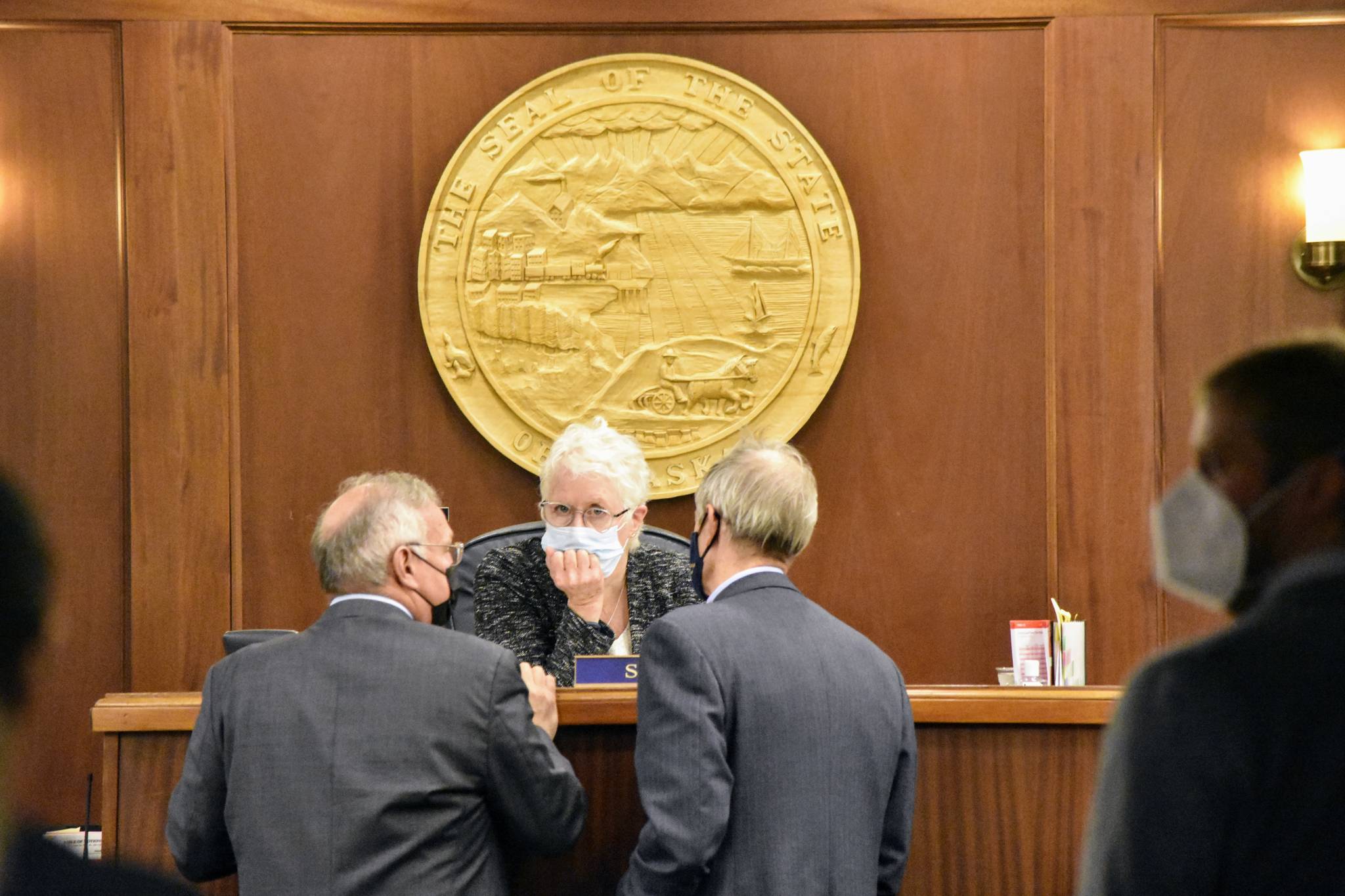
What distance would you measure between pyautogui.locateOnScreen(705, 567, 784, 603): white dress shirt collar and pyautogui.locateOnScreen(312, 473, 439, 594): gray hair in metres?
0.42

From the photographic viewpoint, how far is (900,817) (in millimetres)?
1916

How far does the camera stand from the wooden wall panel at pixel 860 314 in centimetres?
369

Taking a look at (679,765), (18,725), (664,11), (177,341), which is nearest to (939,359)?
(664,11)

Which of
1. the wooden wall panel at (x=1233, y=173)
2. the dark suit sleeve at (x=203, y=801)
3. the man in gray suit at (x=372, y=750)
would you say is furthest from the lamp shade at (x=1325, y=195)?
the dark suit sleeve at (x=203, y=801)

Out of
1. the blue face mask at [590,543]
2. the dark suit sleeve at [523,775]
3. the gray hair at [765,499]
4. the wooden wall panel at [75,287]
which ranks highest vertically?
the wooden wall panel at [75,287]

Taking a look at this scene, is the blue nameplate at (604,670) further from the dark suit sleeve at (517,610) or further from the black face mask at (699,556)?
the dark suit sleeve at (517,610)

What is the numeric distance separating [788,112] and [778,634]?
2225mm

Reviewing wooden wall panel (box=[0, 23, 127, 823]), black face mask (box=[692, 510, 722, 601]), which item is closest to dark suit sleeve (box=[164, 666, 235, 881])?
black face mask (box=[692, 510, 722, 601])

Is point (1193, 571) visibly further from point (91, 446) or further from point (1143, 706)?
point (91, 446)

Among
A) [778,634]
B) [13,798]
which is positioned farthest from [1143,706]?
[778,634]

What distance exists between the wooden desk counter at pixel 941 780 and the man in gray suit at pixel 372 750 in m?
0.20

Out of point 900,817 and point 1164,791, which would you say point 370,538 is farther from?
point 1164,791

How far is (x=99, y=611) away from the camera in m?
3.66

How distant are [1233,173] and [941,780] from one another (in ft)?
7.63
